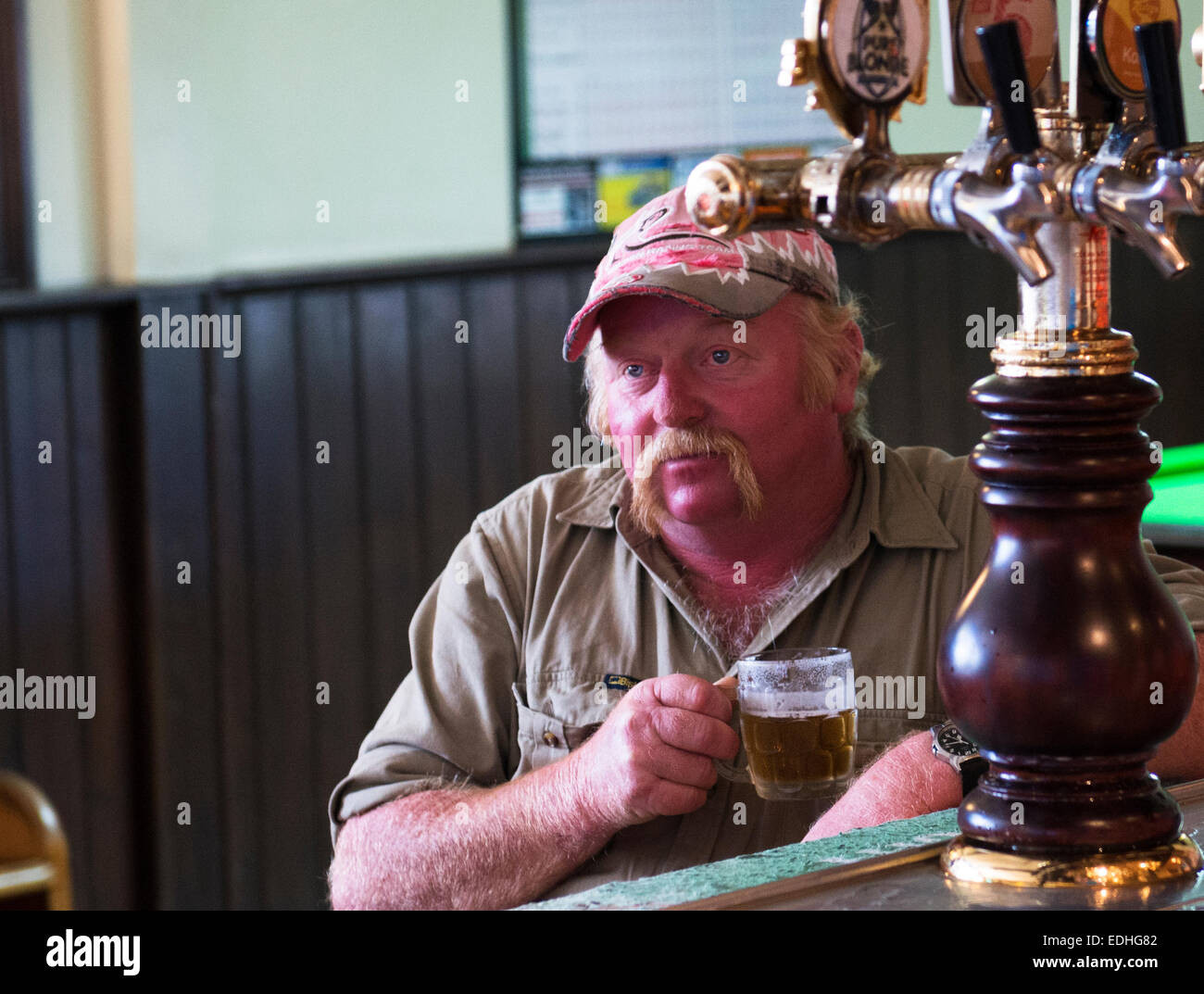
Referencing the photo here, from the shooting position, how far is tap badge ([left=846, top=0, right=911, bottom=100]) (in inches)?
29.4

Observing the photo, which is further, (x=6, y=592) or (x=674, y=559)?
(x=6, y=592)

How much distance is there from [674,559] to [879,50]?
1.08 meters

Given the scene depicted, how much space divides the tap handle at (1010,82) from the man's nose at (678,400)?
103cm

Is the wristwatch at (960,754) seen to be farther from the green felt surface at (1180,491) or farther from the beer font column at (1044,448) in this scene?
the green felt surface at (1180,491)

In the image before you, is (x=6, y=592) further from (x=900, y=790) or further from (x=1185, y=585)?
(x=900, y=790)

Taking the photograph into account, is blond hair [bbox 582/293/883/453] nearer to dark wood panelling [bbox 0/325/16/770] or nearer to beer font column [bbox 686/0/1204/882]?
beer font column [bbox 686/0/1204/882]

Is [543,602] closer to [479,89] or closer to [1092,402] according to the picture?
[1092,402]

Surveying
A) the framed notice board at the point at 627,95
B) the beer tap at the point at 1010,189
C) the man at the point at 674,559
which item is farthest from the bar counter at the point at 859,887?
Result: the framed notice board at the point at 627,95

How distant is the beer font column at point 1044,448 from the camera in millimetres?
728

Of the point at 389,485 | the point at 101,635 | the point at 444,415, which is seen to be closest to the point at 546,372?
the point at 444,415

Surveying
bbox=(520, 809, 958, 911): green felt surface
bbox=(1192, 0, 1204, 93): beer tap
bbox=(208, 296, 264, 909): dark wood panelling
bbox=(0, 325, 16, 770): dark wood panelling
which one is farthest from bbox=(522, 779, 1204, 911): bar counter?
bbox=(208, 296, 264, 909): dark wood panelling

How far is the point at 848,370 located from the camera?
1.90 meters
